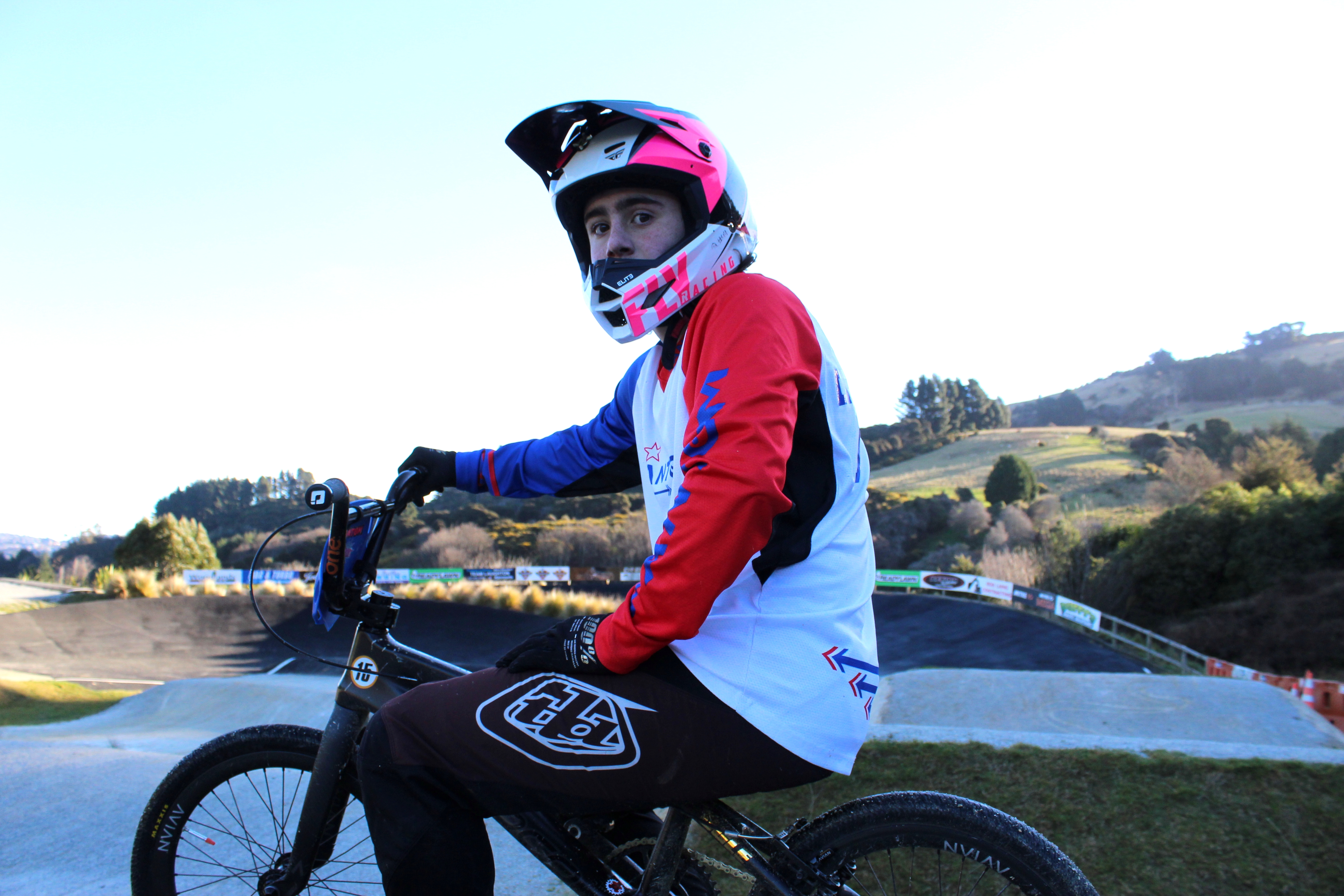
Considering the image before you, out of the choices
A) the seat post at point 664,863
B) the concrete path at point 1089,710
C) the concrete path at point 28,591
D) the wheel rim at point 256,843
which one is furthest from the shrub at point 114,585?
the seat post at point 664,863

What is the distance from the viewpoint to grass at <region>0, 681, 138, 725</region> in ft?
31.3

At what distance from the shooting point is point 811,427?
1666 millimetres

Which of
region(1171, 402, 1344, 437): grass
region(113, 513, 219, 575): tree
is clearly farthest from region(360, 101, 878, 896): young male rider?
region(1171, 402, 1344, 437): grass

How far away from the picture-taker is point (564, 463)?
8.27 feet

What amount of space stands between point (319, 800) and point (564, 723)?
3.22 feet

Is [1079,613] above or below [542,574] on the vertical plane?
below

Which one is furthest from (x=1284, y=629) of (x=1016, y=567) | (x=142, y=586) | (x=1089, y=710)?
(x=142, y=586)

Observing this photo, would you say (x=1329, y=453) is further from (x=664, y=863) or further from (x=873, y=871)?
(x=664, y=863)

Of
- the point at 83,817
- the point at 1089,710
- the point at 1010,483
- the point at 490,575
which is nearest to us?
the point at 83,817

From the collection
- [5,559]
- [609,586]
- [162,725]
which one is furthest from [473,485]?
[5,559]

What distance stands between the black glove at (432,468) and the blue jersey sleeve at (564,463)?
2 cm

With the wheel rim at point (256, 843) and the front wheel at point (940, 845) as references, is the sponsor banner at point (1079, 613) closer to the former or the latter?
the wheel rim at point (256, 843)

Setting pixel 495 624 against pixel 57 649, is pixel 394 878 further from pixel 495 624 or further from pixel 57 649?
pixel 57 649

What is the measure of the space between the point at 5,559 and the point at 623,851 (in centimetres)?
8157
